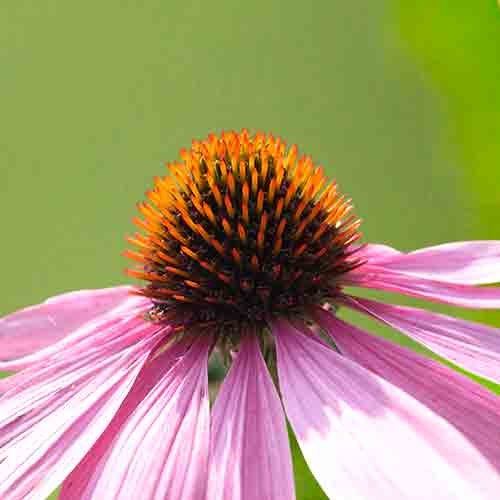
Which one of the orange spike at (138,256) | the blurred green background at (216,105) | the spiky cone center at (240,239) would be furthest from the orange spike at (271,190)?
the blurred green background at (216,105)

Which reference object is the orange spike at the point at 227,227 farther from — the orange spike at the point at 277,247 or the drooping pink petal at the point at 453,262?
the drooping pink petal at the point at 453,262

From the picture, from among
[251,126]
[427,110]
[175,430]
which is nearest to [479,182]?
[427,110]

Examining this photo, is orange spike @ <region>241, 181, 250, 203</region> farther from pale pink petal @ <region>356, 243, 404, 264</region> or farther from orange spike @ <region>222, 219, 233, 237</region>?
pale pink petal @ <region>356, 243, 404, 264</region>

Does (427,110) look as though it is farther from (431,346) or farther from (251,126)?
(431,346)

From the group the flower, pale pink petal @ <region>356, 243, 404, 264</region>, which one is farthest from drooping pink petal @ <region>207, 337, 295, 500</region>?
pale pink petal @ <region>356, 243, 404, 264</region>

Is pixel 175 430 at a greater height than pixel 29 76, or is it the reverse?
pixel 29 76
